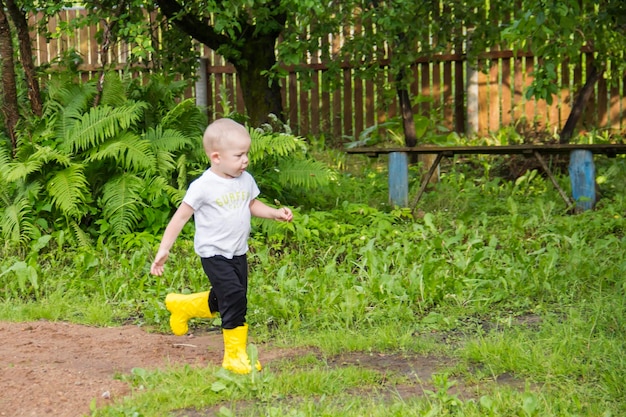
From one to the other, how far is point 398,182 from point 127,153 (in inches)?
111

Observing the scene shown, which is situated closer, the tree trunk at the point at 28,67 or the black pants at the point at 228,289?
the black pants at the point at 228,289

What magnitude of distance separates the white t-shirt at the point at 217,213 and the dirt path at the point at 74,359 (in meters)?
0.64

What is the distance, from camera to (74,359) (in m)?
4.80

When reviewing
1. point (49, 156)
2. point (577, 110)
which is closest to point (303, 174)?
point (49, 156)

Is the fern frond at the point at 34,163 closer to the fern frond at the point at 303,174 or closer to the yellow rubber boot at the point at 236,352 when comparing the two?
the fern frond at the point at 303,174

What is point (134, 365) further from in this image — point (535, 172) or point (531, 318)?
point (535, 172)

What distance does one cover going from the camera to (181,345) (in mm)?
5164

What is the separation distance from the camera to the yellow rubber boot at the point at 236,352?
451cm

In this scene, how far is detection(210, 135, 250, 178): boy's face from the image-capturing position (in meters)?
4.55

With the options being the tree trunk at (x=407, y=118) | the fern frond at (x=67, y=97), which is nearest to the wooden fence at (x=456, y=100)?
the tree trunk at (x=407, y=118)

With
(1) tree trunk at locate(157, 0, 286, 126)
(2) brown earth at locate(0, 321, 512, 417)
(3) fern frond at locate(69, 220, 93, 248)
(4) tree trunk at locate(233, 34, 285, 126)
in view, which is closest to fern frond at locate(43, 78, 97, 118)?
(3) fern frond at locate(69, 220, 93, 248)

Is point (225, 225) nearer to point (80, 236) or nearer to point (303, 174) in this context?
point (80, 236)

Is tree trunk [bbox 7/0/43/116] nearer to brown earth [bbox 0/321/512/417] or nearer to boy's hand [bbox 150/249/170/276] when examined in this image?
brown earth [bbox 0/321/512/417]

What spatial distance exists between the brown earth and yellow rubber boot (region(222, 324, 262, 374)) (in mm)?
210
